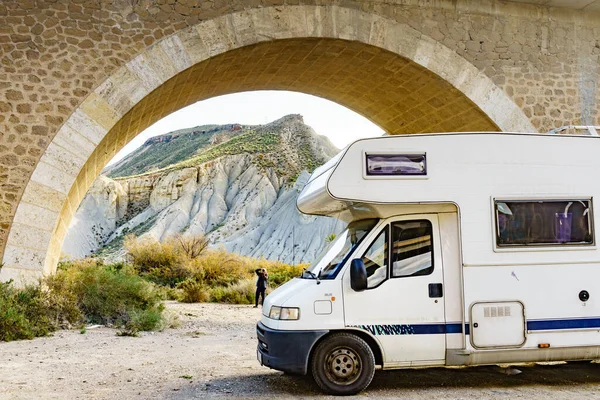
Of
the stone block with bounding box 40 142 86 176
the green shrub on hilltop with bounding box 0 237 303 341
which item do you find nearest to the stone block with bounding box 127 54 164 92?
the stone block with bounding box 40 142 86 176

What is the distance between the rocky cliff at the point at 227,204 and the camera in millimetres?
43062

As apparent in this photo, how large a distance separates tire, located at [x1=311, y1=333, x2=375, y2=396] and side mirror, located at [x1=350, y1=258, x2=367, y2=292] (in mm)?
496

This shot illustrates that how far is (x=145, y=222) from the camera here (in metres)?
47.9

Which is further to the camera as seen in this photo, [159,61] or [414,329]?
[159,61]

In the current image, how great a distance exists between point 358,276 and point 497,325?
5.02 feet

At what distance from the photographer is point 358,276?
5.56 meters

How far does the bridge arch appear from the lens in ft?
30.0

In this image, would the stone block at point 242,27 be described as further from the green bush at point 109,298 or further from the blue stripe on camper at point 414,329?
the blue stripe on camper at point 414,329

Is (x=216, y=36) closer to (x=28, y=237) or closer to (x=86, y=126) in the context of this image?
(x=86, y=126)

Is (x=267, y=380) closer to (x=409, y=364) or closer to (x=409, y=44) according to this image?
(x=409, y=364)

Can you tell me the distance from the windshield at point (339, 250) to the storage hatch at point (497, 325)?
1336 mm

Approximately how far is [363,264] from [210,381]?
2126mm

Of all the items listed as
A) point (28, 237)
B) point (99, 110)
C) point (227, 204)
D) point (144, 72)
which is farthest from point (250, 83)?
point (227, 204)

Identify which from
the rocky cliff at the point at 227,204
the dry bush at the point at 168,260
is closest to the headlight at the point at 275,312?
the dry bush at the point at 168,260
